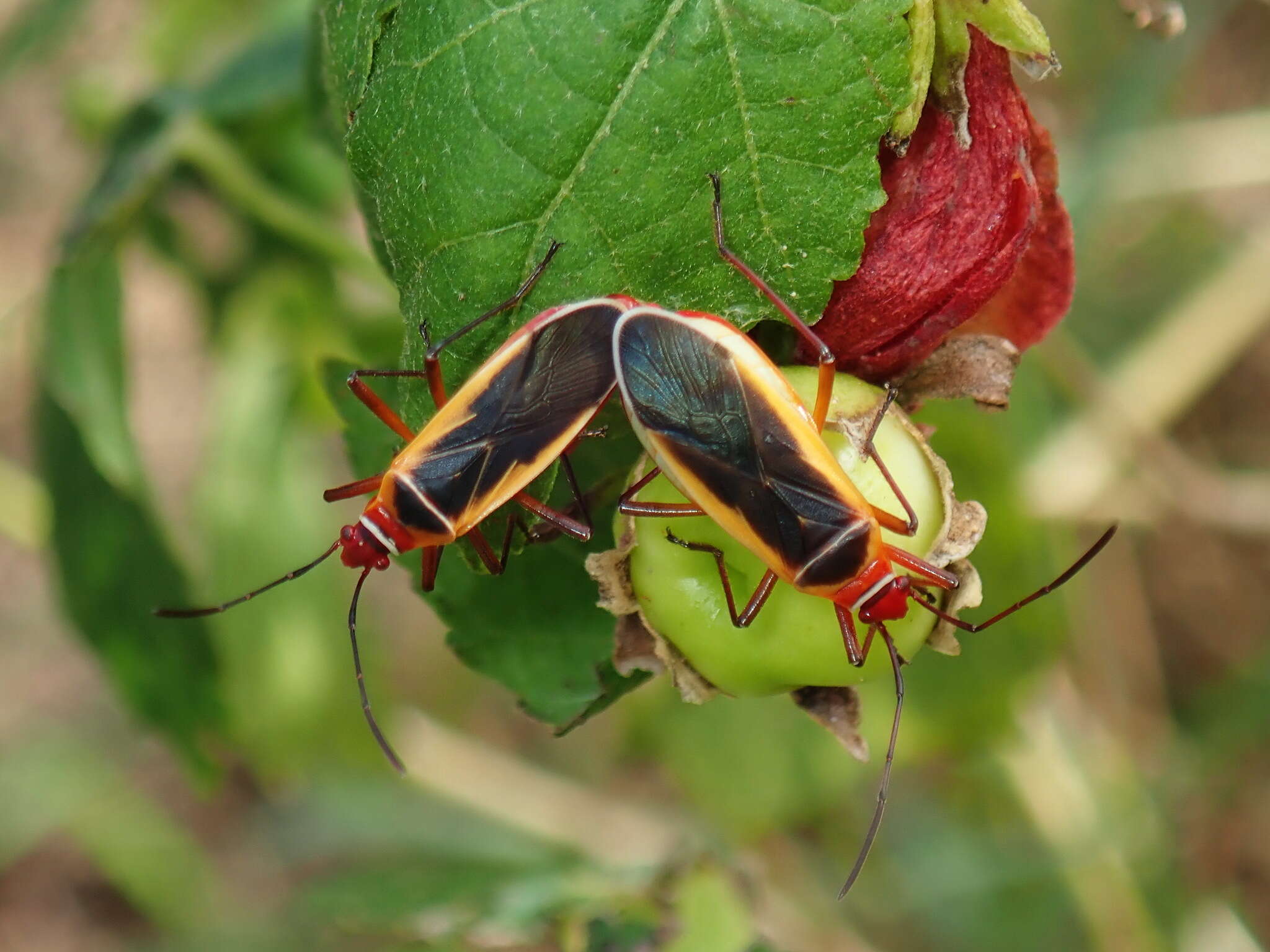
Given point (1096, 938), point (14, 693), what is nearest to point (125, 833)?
point (14, 693)

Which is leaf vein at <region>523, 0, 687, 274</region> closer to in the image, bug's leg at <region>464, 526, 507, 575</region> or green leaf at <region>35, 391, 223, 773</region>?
bug's leg at <region>464, 526, 507, 575</region>

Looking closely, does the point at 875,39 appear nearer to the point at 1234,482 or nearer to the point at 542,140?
the point at 542,140

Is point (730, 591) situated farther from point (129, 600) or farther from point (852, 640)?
point (129, 600)

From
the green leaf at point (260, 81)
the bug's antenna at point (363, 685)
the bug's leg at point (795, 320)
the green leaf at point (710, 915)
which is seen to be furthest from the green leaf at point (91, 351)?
the bug's leg at point (795, 320)

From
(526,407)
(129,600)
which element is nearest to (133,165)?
(129,600)

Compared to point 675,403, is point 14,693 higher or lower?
lower

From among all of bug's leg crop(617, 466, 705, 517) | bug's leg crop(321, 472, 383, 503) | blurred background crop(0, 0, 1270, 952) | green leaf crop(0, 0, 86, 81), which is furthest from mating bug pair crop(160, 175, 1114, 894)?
green leaf crop(0, 0, 86, 81)
